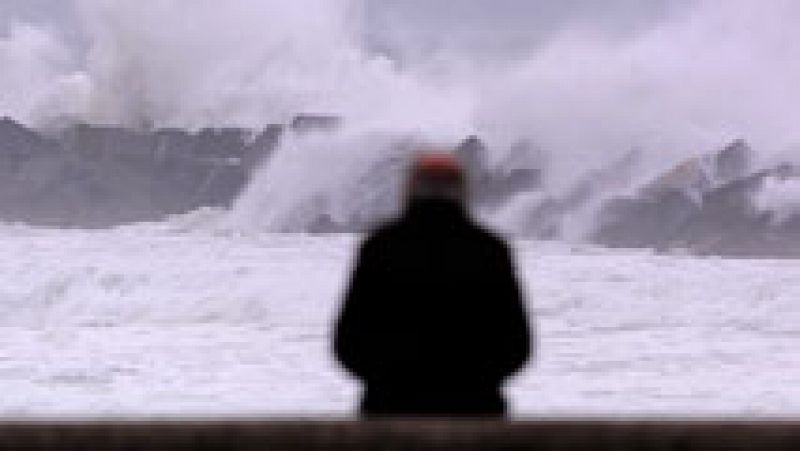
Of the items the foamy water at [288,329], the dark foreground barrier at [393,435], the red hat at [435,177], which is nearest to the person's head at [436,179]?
the red hat at [435,177]

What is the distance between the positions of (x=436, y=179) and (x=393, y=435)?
0.75 m

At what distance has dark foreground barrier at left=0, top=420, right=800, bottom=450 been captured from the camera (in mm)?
2205

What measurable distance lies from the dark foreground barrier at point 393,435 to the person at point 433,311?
2.18 ft

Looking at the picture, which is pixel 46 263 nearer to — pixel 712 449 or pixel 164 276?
pixel 164 276

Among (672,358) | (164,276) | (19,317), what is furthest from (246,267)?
(672,358)

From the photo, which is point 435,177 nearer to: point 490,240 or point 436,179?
point 436,179

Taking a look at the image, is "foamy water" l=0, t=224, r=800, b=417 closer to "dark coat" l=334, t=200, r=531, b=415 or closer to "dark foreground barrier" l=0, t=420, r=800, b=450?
"dark coat" l=334, t=200, r=531, b=415

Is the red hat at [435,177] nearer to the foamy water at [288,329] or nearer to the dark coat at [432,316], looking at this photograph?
the dark coat at [432,316]

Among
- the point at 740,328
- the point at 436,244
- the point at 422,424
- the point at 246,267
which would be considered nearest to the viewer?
the point at 422,424

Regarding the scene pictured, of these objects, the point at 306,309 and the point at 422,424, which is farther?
the point at 306,309

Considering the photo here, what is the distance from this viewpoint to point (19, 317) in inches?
1336

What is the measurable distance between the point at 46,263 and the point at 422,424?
39732 millimetres

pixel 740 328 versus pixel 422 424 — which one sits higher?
pixel 740 328

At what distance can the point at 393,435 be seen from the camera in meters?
2.22
